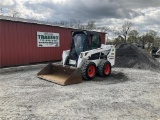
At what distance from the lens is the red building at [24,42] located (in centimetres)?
1155

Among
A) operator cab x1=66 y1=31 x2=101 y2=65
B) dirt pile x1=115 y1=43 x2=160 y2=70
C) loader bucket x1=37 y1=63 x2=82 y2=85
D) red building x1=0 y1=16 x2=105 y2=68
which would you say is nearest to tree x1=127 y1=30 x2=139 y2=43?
dirt pile x1=115 y1=43 x2=160 y2=70

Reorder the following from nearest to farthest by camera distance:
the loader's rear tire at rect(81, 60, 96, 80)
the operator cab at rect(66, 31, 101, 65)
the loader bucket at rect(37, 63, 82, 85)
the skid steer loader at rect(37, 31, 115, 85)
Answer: the loader bucket at rect(37, 63, 82, 85), the loader's rear tire at rect(81, 60, 96, 80), the skid steer loader at rect(37, 31, 115, 85), the operator cab at rect(66, 31, 101, 65)

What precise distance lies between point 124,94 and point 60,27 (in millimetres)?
9110

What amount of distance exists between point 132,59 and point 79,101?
9.60 meters

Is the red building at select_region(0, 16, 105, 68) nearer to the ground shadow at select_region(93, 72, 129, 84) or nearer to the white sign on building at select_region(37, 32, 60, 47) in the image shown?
the white sign on building at select_region(37, 32, 60, 47)

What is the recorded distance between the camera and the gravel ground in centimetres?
505

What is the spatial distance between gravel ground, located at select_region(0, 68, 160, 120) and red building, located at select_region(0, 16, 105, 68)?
3349mm

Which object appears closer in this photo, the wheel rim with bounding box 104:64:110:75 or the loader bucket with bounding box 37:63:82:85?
the loader bucket with bounding box 37:63:82:85

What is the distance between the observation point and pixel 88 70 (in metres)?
9.07

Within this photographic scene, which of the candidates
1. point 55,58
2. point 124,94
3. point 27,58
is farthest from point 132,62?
point 124,94

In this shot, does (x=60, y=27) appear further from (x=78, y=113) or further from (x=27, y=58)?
(x=78, y=113)

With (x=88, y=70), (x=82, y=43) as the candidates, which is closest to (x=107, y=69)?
(x=88, y=70)

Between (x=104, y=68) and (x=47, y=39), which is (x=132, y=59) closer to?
(x=104, y=68)

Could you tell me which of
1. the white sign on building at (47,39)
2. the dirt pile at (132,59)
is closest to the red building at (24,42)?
the white sign on building at (47,39)
